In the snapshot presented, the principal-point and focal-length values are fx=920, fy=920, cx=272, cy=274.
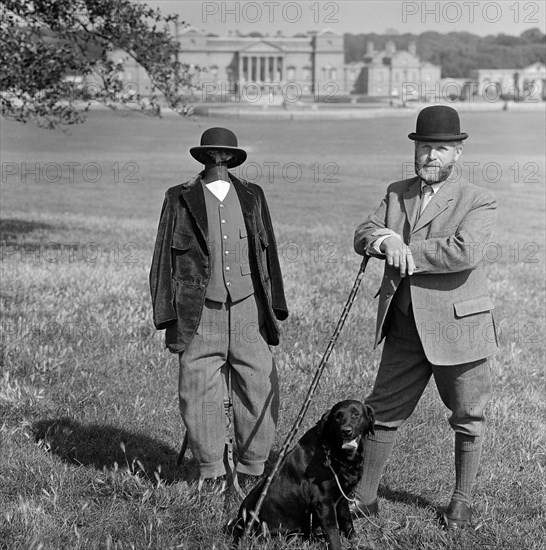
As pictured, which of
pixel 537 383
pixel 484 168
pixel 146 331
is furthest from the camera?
pixel 484 168

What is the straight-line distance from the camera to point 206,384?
18.5 feet

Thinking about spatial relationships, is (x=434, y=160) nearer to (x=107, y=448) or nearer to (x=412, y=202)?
(x=412, y=202)

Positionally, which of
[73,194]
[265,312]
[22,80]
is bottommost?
[73,194]

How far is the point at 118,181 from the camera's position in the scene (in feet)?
127

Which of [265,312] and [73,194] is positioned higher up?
[265,312]

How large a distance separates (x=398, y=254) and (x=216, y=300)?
47.6 inches

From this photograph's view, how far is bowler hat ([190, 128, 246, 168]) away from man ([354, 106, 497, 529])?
3.10ft

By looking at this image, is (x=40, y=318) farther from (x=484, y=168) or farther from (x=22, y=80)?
(x=484, y=168)

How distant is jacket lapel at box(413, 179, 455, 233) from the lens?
5297 mm

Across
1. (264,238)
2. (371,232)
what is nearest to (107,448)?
(264,238)

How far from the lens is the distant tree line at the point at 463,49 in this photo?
573 ft

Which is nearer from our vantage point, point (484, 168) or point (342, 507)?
point (342, 507)

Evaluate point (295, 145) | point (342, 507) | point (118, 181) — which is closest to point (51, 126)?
point (342, 507)

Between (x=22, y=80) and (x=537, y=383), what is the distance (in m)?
10.7
